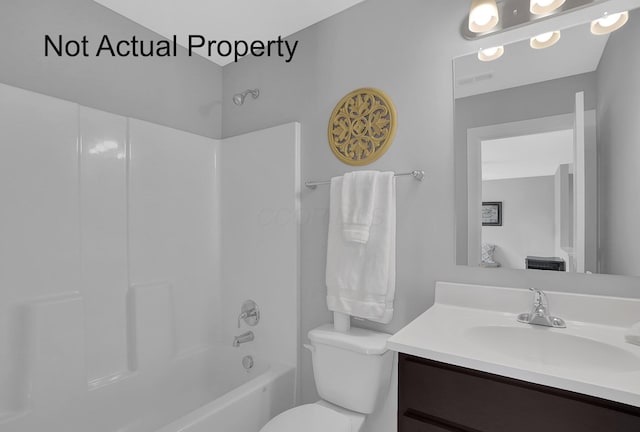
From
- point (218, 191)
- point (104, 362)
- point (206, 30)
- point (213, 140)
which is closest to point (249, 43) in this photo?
point (206, 30)

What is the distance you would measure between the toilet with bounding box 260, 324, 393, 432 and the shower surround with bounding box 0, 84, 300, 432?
329mm

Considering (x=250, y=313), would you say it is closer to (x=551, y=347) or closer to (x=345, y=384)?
(x=345, y=384)

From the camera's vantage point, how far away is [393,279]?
5.03 ft

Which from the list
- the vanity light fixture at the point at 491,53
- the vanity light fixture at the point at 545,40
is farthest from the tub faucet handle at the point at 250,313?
the vanity light fixture at the point at 545,40

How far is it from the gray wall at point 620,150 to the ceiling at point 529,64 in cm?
6

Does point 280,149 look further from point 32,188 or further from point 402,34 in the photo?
point 32,188

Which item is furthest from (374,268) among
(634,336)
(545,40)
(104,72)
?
(104,72)

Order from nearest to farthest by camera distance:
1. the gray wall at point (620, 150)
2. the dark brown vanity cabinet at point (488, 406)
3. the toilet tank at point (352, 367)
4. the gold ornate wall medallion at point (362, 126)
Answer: the dark brown vanity cabinet at point (488, 406) → the gray wall at point (620, 150) → the toilet tank at point (352, 367) → the gold ornate wall medallion at point (362, 126)

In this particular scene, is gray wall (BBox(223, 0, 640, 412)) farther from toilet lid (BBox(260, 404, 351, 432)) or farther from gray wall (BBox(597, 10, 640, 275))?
toilet lid (BBox(260, 404, 351, 432))

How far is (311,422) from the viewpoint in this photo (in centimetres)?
141

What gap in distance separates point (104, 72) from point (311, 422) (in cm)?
209

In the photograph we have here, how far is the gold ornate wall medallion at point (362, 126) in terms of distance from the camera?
1.63m

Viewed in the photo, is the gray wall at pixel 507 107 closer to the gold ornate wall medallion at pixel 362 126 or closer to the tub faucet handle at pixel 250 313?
the gold ornate wall medallion at pixel 362 126

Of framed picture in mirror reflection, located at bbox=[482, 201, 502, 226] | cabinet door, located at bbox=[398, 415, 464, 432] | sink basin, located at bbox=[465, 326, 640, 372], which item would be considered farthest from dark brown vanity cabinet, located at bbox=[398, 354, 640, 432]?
framed picture in mirror reflection, located at bbox=[482, 201, 502, 226]
